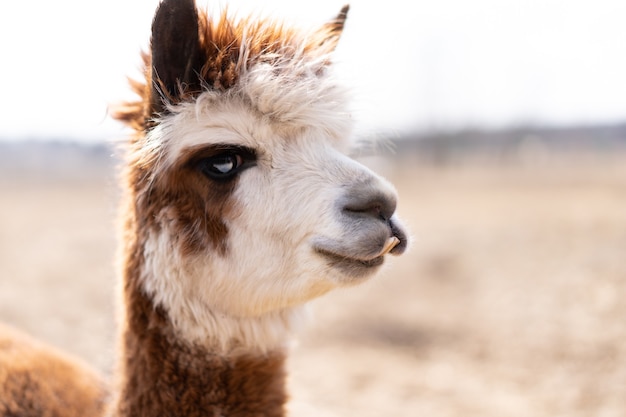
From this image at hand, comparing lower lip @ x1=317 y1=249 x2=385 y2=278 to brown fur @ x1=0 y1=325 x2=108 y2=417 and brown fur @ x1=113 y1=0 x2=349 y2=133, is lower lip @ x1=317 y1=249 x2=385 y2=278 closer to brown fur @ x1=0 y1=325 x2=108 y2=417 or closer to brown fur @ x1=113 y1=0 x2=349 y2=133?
brown fur @ x1=113 y1=0 x2=349 y2=133

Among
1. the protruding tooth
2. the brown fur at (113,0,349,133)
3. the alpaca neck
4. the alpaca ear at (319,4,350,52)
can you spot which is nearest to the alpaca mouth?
the protruding tooth

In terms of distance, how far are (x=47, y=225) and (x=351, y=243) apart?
16526 mm

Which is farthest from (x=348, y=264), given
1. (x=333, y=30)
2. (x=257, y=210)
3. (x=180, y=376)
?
(x=333, y=30)

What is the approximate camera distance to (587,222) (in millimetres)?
11883

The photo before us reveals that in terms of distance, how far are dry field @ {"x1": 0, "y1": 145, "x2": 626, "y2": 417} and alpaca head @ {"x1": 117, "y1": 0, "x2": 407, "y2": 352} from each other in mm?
472

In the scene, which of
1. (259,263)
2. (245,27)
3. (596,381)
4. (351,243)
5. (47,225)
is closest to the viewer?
(351,243)

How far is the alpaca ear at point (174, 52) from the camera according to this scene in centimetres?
220

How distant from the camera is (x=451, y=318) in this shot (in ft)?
25.0

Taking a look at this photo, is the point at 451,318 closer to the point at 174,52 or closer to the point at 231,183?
the point at 231,183

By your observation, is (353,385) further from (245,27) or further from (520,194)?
(520,194)

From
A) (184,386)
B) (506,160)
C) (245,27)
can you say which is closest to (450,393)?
(184,386)

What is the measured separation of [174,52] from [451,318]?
6.19m

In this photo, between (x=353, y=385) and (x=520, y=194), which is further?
(x=520, y=194)

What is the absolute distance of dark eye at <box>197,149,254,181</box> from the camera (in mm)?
2342
